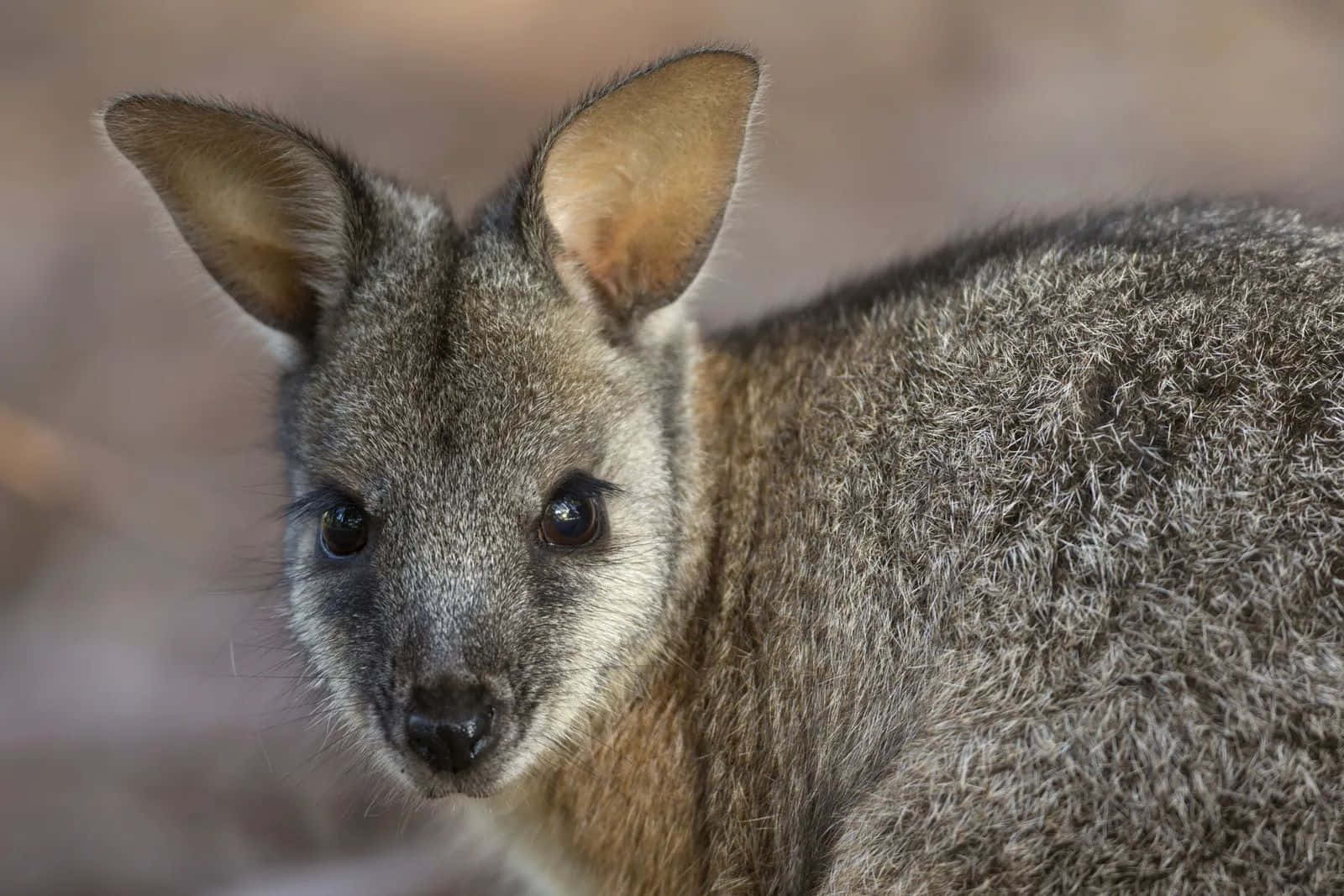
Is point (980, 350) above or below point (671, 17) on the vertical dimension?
above

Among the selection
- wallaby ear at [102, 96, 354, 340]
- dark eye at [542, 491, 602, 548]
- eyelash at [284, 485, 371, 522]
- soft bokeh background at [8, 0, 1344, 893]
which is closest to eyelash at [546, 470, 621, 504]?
dark eye at [542, 491, 602, 548]

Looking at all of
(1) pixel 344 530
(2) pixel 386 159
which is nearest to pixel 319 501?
(1) pixel 344 530

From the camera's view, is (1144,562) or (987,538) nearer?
(1144,562)

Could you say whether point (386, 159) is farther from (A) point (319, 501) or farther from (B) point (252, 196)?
(A) point (319, 501)

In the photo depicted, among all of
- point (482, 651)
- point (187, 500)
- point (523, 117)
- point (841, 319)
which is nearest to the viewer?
point (482, 651)

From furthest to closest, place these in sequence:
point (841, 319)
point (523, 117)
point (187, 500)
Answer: point (523, 117) → point (187, 500) → point (841, 319)

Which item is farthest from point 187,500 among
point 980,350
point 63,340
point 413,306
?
point 980,350

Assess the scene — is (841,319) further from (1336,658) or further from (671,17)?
(671,17)
